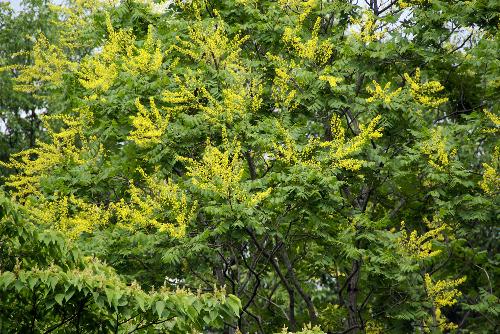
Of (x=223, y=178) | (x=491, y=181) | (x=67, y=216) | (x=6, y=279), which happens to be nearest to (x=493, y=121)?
(x=491, y=181)

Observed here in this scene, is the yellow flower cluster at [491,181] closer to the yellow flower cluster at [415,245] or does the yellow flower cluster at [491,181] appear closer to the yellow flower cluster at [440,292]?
the yellow flower cluster at [415,245]

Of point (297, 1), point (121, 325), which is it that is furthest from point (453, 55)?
point (121, 325)

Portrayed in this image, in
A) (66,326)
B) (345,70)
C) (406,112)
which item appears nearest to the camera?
(66,326)

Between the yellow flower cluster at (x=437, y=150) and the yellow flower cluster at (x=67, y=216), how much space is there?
4425 millimetres

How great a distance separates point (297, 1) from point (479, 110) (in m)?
4.10

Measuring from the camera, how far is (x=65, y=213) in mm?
10328

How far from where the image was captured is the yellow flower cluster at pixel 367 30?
11.5 metres

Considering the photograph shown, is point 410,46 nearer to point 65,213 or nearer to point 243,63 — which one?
point 243,63

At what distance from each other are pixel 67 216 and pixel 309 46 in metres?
4.16

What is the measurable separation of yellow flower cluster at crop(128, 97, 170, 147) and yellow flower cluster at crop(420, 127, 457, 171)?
3550 millimetres

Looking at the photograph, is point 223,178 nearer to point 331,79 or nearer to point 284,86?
point 284,86

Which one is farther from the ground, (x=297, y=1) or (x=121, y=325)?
(x=297, y=1)

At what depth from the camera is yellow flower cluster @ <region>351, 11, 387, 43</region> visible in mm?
11484

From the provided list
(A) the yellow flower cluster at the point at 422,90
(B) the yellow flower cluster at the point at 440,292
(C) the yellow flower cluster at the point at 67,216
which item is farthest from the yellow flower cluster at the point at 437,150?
(C) the yellow flower cluster at the point at 67,216
